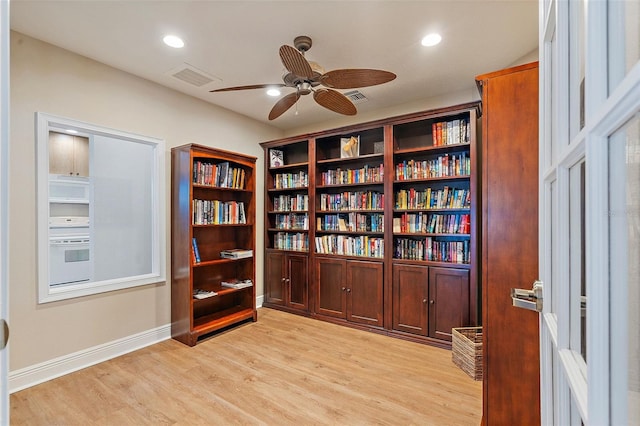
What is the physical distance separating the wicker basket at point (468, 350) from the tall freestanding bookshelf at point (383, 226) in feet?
0.59

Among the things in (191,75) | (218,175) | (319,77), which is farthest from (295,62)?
(218,175)

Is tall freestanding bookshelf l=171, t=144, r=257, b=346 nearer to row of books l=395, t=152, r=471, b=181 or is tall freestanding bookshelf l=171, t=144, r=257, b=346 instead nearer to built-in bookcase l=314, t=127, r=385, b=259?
built-in bookcase l=314, t=127, r=385, b=259

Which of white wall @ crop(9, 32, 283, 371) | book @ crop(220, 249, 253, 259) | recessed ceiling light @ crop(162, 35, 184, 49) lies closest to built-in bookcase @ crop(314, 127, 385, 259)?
book @ crop(220, 249, 253, 259)

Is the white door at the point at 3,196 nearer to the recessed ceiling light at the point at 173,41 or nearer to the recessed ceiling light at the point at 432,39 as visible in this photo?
the recessed ceiling light at the point at 173,41

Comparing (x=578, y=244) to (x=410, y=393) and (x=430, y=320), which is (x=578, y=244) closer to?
(x=410, y=393)

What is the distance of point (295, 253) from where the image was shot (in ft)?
13.6

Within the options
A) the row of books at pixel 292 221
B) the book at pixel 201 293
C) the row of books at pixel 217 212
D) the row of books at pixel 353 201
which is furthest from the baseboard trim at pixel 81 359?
the row of books at pixel 353 201

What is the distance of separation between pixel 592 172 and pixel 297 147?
4318 millimetres

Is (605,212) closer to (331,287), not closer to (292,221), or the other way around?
(331,287)

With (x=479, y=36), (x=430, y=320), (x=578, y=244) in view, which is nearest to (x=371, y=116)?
(x=479, y=36)

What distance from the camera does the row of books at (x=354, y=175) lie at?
364cm

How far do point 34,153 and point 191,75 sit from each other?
59.0 inches

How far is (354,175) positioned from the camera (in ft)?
12.6

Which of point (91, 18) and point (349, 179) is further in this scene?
point (349, 179)
